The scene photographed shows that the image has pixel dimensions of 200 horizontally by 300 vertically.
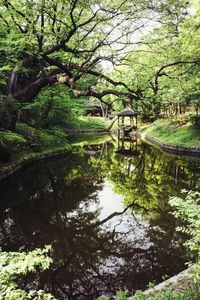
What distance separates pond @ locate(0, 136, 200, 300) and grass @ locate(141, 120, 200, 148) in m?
5.21

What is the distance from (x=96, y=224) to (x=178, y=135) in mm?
16434

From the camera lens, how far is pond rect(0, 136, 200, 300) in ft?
19.0

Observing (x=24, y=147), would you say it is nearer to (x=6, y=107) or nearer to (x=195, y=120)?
(x=6, y=107)

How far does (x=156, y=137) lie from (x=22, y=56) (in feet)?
53.3

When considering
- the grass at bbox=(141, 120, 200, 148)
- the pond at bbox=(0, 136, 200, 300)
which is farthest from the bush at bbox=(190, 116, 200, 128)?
the pond at bbox=(0, 136, 200, 300)

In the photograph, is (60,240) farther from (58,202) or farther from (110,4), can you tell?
(110,4)

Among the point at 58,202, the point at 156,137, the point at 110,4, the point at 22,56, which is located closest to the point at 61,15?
the point at 110,4

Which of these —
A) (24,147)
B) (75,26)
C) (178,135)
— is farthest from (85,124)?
(75,26)

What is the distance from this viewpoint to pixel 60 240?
720cm

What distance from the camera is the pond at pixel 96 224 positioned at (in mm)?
5805

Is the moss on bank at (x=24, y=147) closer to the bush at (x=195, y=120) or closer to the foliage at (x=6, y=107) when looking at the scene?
the foliage at (x=6, y=107)

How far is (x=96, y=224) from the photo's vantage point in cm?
841

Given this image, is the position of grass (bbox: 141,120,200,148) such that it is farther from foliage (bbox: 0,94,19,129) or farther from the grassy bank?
foliage (bbox: 0,94,19,129)

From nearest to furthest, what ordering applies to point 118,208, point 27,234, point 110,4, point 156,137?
point 27,234
point 118,208
point 110,4
point 156,137
